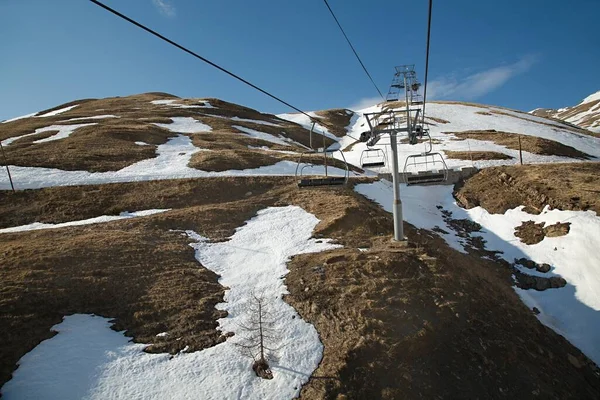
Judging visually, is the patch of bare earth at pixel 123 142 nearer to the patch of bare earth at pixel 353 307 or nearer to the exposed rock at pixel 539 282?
the patch of bare earth at pixel 353 307

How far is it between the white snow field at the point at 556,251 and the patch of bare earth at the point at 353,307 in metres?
1.31

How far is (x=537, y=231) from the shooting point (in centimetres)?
2119

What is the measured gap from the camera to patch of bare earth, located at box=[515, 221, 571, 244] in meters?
20.1

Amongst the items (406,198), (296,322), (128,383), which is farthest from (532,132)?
(128,383)

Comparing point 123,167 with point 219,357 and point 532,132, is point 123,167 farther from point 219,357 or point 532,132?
point 532,132

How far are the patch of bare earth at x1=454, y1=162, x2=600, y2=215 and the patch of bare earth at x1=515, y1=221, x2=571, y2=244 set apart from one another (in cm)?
165

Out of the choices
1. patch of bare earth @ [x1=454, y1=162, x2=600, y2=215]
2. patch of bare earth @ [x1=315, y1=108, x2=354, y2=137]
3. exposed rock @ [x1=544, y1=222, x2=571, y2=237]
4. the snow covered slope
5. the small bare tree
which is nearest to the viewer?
the small bare tree

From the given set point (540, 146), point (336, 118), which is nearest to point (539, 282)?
point (540, 146)

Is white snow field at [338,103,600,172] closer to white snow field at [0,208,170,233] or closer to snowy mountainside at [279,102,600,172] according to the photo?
snowy mountainside at [279,102,600,172]

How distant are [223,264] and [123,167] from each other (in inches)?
935

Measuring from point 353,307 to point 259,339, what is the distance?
350cm

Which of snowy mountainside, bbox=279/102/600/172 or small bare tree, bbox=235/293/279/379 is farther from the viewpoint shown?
snowy mountainside, bbox=279/102/600/172

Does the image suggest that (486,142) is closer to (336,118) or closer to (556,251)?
(556,251)

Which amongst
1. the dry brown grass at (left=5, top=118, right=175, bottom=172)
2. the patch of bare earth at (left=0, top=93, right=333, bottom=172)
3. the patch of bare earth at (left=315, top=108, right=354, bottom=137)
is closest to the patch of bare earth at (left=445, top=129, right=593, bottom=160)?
the patch of bare earth at (left=0, top=93, right=333, bottom=172)
